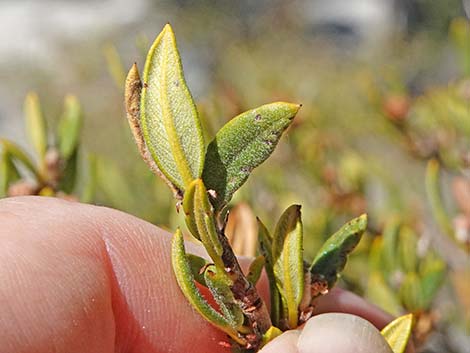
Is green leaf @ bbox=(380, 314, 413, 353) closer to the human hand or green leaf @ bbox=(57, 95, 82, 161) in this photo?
the human hand

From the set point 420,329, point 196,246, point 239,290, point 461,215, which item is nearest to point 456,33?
point 461,215

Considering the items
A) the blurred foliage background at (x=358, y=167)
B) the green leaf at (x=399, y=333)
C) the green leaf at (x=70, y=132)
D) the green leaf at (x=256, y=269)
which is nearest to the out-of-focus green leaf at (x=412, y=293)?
the blurred foliage background at (x=358, y=167)

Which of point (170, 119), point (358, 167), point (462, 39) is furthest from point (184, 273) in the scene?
point (358, 167)

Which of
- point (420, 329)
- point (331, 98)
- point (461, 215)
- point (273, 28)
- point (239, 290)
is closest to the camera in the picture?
point (239, 290)

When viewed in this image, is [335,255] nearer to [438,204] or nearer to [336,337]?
[336,337]

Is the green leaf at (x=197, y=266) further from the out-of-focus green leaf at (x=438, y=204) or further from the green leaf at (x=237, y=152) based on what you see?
the out-of-focus green leaf at (x=438, y=204)

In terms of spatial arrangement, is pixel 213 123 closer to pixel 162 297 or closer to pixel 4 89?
pixel 162 297

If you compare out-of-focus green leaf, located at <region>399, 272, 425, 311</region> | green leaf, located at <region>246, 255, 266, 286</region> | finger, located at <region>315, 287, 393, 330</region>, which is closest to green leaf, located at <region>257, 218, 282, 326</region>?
green leaf, located at <region>246, 255, 266, 286</region>
